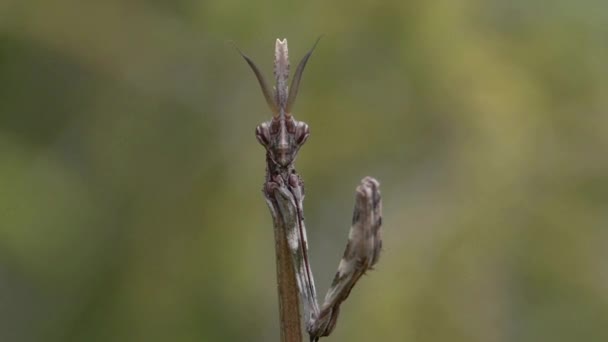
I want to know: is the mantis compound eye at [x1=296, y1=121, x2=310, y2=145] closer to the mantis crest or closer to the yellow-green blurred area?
the mantis crest

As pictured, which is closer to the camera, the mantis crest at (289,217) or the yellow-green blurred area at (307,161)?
the mantis crest at (289,217)

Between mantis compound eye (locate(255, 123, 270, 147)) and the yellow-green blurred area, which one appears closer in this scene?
mantis compound eye (locate(255, 123, 270, 147))

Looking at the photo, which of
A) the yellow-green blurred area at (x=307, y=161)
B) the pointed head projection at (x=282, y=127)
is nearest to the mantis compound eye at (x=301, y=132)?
the pointed head projection at (x=282, y=127)

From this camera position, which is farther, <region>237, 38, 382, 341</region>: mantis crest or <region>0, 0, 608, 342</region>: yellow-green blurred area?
<region>0, 0, 608, 342</region>: yellow-green blurred area

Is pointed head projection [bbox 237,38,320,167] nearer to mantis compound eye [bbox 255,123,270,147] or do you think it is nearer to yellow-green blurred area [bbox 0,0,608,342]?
mantis compound eye [bbox 255,123,270,147]

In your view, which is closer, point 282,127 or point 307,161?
point 282,127

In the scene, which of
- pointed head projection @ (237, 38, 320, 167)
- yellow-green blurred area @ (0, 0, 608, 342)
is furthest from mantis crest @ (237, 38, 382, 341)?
yellow-green blurred area @ (0, 0, 608, 342)

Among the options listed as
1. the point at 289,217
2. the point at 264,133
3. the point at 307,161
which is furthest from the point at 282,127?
the point at 307,161

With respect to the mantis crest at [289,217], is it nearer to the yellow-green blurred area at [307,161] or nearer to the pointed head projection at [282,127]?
the pointed head projection at [282,127]

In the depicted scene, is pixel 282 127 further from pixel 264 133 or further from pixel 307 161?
pixel 307 161
